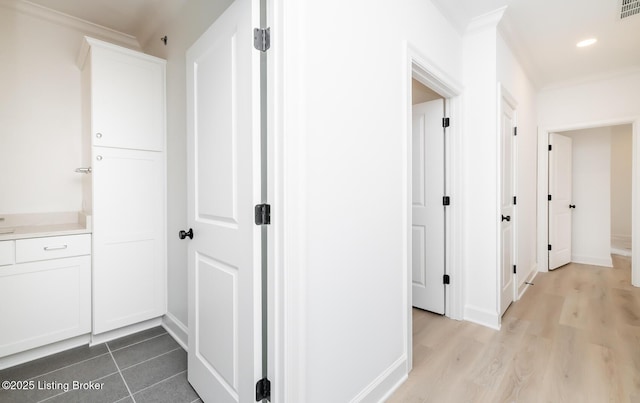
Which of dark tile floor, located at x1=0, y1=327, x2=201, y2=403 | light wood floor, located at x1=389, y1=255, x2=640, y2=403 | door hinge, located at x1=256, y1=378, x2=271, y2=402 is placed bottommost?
dark tile floor, located at x1=0, y1=327, x2=201, y2=403


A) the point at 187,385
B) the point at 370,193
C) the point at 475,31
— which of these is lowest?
the point at 187,385

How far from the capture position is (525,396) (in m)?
1.53

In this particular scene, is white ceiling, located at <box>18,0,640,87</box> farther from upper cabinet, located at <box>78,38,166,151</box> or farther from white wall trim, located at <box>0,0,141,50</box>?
upper cabinet, located at <box>78,38,166,151</box>

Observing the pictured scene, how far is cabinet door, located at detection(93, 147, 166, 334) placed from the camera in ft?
6.84

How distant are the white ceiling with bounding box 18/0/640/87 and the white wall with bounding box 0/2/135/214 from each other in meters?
0.21

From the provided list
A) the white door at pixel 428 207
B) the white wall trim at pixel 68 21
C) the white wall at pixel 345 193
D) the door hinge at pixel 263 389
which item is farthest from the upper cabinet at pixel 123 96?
the white door at pixel 428 207

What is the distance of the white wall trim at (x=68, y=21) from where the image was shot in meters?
2.19

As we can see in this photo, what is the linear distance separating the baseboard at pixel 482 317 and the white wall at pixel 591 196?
3381 millimetres

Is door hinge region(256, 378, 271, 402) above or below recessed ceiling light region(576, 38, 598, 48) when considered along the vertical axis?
below

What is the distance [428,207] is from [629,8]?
2.26 m

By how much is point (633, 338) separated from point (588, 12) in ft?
8.68

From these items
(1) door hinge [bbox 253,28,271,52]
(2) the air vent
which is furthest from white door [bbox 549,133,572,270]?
(1) door hinge [bbox 253,28,271,52]

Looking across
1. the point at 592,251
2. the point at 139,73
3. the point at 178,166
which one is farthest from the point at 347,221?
the point at 592,251

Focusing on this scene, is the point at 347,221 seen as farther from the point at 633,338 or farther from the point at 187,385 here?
the point at 633,338
